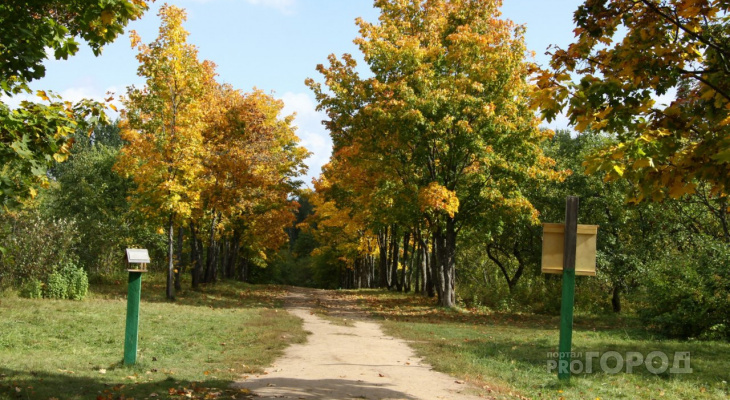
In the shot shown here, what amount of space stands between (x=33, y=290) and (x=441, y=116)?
50.3ft

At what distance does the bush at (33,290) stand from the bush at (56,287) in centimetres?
26

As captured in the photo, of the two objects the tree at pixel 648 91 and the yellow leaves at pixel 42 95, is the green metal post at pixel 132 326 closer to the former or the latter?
the yellow leaves at pixel 42 95

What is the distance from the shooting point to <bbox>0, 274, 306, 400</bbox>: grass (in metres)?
7.39

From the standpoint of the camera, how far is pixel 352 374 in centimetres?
905

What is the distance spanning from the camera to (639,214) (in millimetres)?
26141

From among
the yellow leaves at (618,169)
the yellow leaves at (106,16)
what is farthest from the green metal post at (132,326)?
the yellow leaves at (618,169)

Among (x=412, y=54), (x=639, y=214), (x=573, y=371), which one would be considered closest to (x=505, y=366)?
(x=573, y=371)

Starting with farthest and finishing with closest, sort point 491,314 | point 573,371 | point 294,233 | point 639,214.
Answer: point 294,233, point 639,214, point 491,314, point 573,371

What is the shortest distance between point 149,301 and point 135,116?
6.74 meters

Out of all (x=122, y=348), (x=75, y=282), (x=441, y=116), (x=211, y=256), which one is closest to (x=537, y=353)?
(x=122, y=348)

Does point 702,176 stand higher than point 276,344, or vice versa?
point 702,176

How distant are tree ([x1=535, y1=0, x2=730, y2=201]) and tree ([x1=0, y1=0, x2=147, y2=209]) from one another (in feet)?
16.7

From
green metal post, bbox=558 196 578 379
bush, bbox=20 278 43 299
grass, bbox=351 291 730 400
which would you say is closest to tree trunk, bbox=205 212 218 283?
bush, bbox=20 278 43 299

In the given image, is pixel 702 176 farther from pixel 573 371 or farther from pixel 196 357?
pixel 196 357
